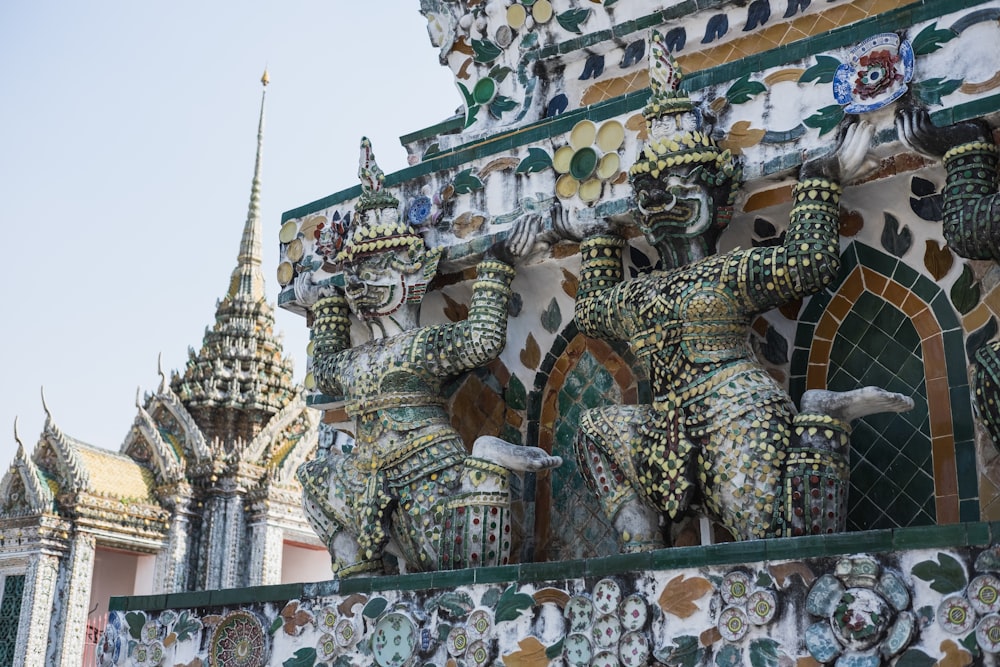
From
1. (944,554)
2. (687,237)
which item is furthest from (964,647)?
(687,237)

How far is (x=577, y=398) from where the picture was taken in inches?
291

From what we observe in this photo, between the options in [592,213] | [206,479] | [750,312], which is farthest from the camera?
[206,479]

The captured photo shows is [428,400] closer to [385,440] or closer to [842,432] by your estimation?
[385,440]

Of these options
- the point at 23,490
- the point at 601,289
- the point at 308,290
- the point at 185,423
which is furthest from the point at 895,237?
the point at 185,423

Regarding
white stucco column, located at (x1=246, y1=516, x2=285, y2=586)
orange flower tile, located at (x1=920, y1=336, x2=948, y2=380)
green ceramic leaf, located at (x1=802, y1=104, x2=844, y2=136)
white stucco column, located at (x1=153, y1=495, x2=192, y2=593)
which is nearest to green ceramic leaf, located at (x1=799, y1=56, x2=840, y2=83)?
green ceramic leaf, located at (x1=802, y1=104, x2=844, y2=136)

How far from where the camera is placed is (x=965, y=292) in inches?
241

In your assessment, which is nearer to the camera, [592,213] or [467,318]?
[592,213]

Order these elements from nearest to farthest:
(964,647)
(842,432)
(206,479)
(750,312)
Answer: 1. (964,647)
2. (842,432)
3. (750,312)
4. (206,479)

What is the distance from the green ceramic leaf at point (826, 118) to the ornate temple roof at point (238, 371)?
13042 millimetres

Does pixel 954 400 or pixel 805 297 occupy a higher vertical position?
pixel 805 297

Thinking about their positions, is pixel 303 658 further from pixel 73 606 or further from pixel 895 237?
pixel 73 606

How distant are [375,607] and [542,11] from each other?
426 cm

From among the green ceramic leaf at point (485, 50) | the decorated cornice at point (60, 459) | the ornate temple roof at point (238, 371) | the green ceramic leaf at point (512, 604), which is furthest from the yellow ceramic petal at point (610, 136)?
the ornate temple roof at point (238, 371)

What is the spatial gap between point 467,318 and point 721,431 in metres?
1.93
